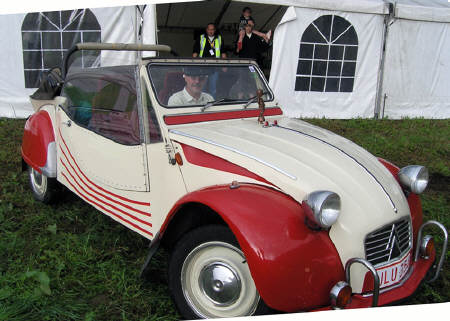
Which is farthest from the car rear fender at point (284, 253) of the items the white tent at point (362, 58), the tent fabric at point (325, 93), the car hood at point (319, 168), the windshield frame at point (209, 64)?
the white tent at point (362, 58)

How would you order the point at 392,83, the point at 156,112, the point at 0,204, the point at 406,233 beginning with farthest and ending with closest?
the point at 392,83 < the point at 0,204 < the point at 156,112 < the point at 406,233

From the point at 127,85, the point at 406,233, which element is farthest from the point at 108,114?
the point at 406,233

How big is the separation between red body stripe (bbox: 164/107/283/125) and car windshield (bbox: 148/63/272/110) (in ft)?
0.31

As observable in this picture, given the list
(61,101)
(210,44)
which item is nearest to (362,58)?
(210,44)

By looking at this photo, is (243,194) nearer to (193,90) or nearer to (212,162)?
(212,162)

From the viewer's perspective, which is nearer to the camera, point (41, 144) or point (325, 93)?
point (41, 144)

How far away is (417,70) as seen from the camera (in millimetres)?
8188

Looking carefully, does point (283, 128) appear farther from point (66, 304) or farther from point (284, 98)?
point (284, 98)

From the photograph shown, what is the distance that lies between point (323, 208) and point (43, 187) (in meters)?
3.13

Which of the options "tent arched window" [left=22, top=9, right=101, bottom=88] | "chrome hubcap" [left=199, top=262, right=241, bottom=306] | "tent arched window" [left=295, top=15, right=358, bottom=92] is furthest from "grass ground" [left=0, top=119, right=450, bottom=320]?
"tent arched window" [left=295, top=15, right=358, bottom=92]

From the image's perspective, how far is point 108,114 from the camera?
129 inches

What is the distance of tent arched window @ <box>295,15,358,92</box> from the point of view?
7695 millimetres

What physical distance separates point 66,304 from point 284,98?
6.26 metres

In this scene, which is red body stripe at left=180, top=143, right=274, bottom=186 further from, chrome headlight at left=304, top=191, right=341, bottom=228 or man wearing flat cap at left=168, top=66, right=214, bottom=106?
man wearing flat cap at left=168, top=66, right=214, bottom=106
